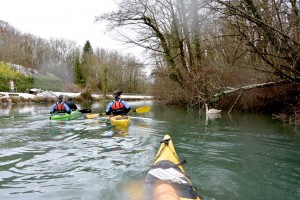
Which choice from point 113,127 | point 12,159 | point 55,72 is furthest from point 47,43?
point 12,159

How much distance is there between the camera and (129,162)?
17.4 ft

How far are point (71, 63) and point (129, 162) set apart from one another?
1934 inches

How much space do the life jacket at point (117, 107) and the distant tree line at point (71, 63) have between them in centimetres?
3138

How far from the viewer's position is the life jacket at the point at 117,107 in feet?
34.8

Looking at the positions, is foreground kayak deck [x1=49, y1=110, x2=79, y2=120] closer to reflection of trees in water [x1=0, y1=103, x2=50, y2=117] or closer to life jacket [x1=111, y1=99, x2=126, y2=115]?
life jacket [x1=111, y1=99, x2=126, y2=115]

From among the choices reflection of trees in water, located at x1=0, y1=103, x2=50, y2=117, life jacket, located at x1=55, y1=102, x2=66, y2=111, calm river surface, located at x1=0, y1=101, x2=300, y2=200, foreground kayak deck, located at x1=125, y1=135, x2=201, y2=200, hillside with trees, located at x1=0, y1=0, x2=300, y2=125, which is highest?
hillside with trees, located at x1=0, y1=0, x2=300, y2=125

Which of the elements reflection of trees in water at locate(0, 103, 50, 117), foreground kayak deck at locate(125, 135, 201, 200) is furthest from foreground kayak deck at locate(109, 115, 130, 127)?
reflection of trees in water at locate(0, 103, 50, 117)

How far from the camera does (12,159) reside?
5434 mm

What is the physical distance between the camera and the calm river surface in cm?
385

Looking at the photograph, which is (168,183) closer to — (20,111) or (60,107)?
(60,107)

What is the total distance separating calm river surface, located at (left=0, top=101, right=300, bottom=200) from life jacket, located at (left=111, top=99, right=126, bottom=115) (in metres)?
1.70

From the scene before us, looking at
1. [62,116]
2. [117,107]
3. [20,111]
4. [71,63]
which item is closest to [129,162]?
[117,107]

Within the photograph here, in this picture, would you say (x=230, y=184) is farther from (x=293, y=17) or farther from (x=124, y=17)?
(x=124, y=17)

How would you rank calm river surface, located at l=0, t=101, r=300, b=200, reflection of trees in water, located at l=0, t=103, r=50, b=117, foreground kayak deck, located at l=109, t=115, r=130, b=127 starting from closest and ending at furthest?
calm river surface, located at l=0, t=101, r=300, b=200, foreground kayak deck, located at l=109, t=115, r=130, b=127, reflection of trees in water, located at l=0, t=103, r=50, b=117
